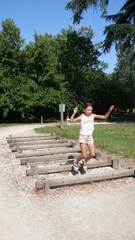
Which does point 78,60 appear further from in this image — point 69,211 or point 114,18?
point 69,211

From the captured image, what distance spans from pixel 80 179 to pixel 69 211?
1.34 m

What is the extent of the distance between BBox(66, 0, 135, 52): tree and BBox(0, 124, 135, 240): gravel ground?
62.7 ft

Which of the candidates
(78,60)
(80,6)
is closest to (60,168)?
(80,6)

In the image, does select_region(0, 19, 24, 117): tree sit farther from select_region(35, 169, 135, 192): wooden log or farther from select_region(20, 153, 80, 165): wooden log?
select_region(35, 169, 135, 192): wooden log

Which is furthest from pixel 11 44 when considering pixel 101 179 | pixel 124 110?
pixel 101 179

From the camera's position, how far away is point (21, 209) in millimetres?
5164

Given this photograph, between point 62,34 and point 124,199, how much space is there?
40.9 metres

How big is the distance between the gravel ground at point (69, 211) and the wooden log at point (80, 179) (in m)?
0.11

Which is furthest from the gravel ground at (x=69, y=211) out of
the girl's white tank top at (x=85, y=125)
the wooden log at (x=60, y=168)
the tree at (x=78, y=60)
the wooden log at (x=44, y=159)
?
the tree at (x=78, y=60)

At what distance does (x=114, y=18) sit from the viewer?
2786 cm

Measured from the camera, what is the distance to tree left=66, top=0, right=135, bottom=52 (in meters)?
23.8

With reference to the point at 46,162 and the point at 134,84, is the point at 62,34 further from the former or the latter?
the point at 46,162

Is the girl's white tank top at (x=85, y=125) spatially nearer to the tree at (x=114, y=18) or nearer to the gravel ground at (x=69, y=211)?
the gravel ground at (x=69, y=211)

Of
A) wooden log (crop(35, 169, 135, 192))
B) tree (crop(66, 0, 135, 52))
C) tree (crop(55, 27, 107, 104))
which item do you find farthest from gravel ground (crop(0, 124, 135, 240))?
tree (crop(55, 27, 107, 104))
